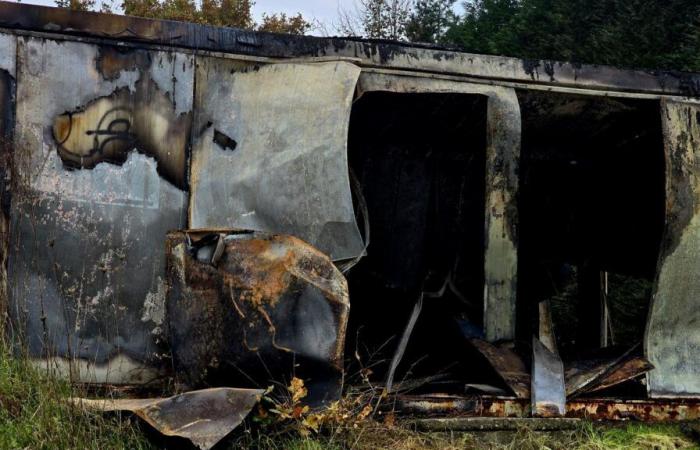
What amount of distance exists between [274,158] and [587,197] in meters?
3.59

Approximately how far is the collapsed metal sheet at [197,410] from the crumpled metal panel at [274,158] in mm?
1165

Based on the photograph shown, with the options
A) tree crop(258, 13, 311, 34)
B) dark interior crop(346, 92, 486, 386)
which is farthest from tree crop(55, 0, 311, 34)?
dark interior crop(346, 92, 486, 386)

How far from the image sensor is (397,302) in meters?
7.04

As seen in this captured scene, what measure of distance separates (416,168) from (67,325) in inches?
138

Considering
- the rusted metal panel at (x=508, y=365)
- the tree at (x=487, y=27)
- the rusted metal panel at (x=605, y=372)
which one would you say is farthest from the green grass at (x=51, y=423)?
the tree at (x=487, y=27)

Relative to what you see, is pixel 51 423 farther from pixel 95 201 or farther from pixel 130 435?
pixel 95 201

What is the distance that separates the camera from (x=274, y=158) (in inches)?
186

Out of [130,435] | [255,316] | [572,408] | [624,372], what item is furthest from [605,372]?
[130,435]

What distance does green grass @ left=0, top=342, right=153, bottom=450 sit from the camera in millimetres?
3600

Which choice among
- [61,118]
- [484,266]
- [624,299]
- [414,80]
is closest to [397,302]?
[484,266]

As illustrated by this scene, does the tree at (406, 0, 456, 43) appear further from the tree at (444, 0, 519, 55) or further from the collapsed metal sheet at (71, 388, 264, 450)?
the collapsed metal sheet at (71, 388, 264, 450)

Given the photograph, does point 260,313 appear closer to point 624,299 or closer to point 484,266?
point 484,266

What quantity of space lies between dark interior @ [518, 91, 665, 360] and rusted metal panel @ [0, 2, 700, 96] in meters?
0.16

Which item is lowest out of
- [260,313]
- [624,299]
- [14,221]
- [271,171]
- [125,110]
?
[624,299]
